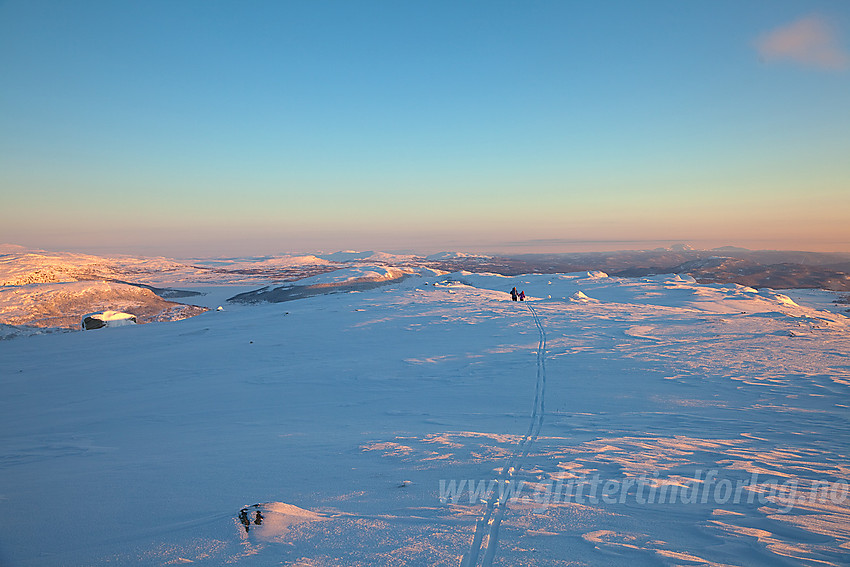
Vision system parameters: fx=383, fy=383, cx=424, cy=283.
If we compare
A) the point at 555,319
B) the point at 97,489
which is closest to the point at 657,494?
the point at 97,489

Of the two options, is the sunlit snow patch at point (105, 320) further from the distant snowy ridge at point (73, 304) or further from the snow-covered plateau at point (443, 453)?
the snow-covered plateau at point (443, 453)

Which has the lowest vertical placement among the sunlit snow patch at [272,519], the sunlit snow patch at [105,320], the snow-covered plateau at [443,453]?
the sunlit snow patch at [105,320]

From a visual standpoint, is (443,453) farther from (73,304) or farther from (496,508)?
(73,304)

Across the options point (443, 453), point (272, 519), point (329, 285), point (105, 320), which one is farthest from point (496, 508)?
point (329, 285)

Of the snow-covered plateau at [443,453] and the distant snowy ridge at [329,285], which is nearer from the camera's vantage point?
the snow-covered plateau at [443,453]

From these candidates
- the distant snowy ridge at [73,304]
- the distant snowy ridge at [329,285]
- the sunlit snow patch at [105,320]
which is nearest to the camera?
the distant snowy ridge at [73,304]

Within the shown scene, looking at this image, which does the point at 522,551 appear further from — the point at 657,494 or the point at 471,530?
the point at 657,494

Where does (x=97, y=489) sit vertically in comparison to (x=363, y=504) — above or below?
below

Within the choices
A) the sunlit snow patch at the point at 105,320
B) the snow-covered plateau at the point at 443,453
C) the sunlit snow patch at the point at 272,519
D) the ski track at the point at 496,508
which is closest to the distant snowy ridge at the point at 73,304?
the sunlit snow patch at the point at 105,320
